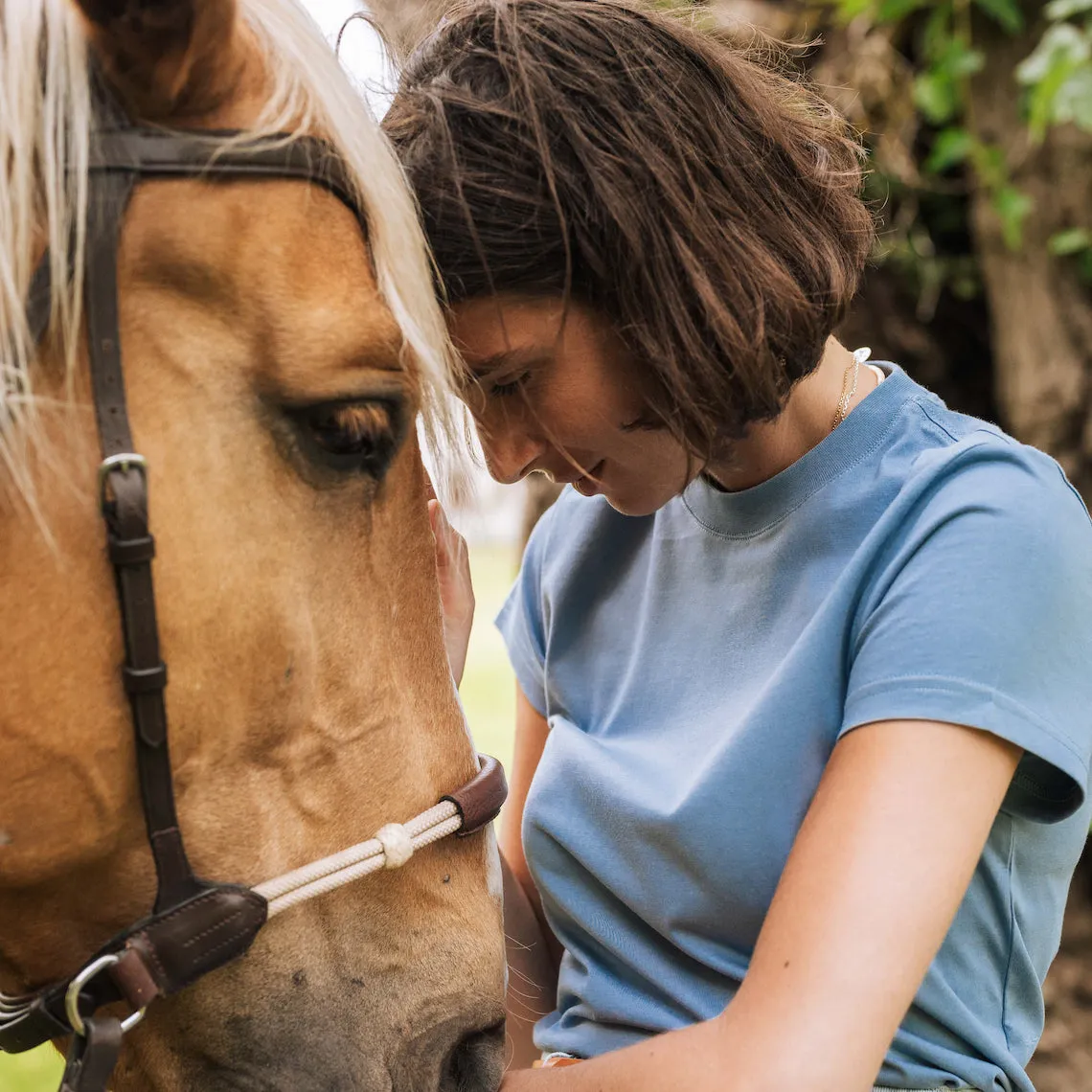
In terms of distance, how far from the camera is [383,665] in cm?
118

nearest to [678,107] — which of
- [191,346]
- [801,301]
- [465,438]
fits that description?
[801,301]

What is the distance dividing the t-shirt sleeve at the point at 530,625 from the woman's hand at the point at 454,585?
0.12 m

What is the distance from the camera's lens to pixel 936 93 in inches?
115

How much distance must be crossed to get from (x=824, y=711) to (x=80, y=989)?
0.75 metres

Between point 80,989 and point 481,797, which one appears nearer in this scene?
point 80,989

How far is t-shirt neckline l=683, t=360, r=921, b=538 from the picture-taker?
1.33 metres

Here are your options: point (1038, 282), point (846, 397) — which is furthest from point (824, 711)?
point (1038, 282)

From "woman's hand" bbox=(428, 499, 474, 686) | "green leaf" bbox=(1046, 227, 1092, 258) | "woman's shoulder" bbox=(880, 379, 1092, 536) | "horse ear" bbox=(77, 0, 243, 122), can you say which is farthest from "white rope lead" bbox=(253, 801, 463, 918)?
"green leaf" bbox=(1046, 227, 1092, 258)

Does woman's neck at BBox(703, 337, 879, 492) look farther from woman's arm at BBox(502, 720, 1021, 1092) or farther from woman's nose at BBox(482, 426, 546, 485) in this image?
woman's arm at BBox(502, 720, 1021, 1092)

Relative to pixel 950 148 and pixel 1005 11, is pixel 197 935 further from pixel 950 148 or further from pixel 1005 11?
pixel 1005 11

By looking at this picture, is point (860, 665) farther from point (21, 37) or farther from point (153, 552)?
point (21, 37)

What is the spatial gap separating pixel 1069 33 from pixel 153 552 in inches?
90.2

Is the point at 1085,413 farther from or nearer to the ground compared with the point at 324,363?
nearer to the ground

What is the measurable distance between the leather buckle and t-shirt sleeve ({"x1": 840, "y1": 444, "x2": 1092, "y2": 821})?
69 centimetres
